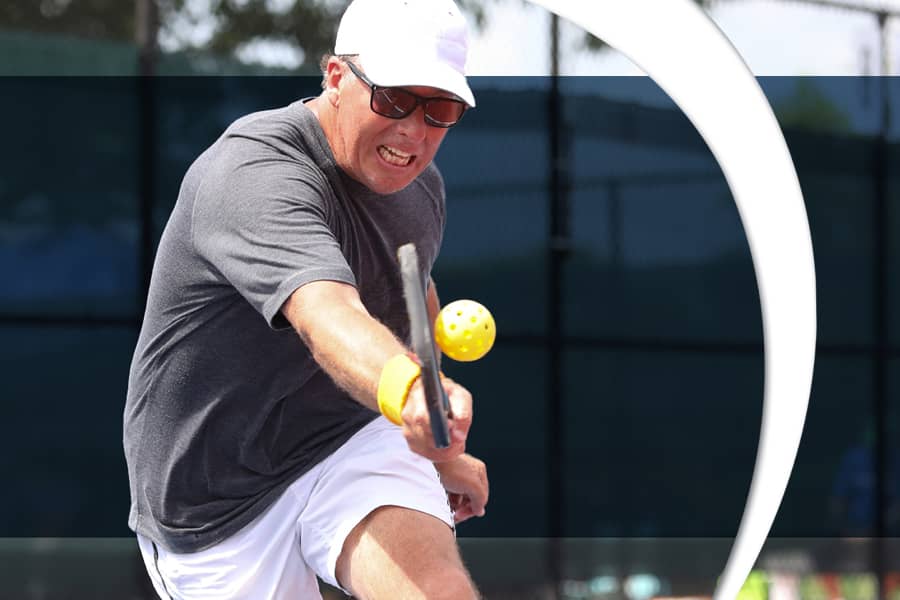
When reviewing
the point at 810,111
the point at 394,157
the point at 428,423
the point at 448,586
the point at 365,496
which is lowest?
the point at 448,586

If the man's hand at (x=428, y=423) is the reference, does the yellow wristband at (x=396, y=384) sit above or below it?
above

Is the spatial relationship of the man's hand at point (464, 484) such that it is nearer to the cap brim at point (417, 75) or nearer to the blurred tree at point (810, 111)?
the cap brim at point (417, 75)

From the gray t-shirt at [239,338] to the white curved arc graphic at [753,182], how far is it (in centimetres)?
305

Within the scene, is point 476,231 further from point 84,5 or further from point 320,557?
point 320,557

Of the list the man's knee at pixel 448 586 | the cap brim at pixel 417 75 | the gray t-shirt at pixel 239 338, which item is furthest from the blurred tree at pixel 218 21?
the man's knee at pixel 448 586

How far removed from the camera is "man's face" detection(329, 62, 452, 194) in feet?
8.20

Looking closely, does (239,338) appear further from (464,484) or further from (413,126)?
(464,484)

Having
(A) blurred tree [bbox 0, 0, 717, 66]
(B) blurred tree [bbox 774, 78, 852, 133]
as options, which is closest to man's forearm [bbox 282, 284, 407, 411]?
(A) blurred tree [bbox 0, 0, 717, 66]

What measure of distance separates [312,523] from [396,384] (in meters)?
0.99

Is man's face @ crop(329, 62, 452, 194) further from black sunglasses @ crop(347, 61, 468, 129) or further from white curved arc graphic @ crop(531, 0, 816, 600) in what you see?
white curved arc graphic @ crop(531, 0, 816, 600)

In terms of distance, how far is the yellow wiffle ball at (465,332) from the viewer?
214 centimetres

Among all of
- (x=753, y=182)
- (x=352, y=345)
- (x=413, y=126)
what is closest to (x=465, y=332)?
(x=352, y=345)

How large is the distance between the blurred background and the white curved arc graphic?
32cm

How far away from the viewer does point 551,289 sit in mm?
6816
